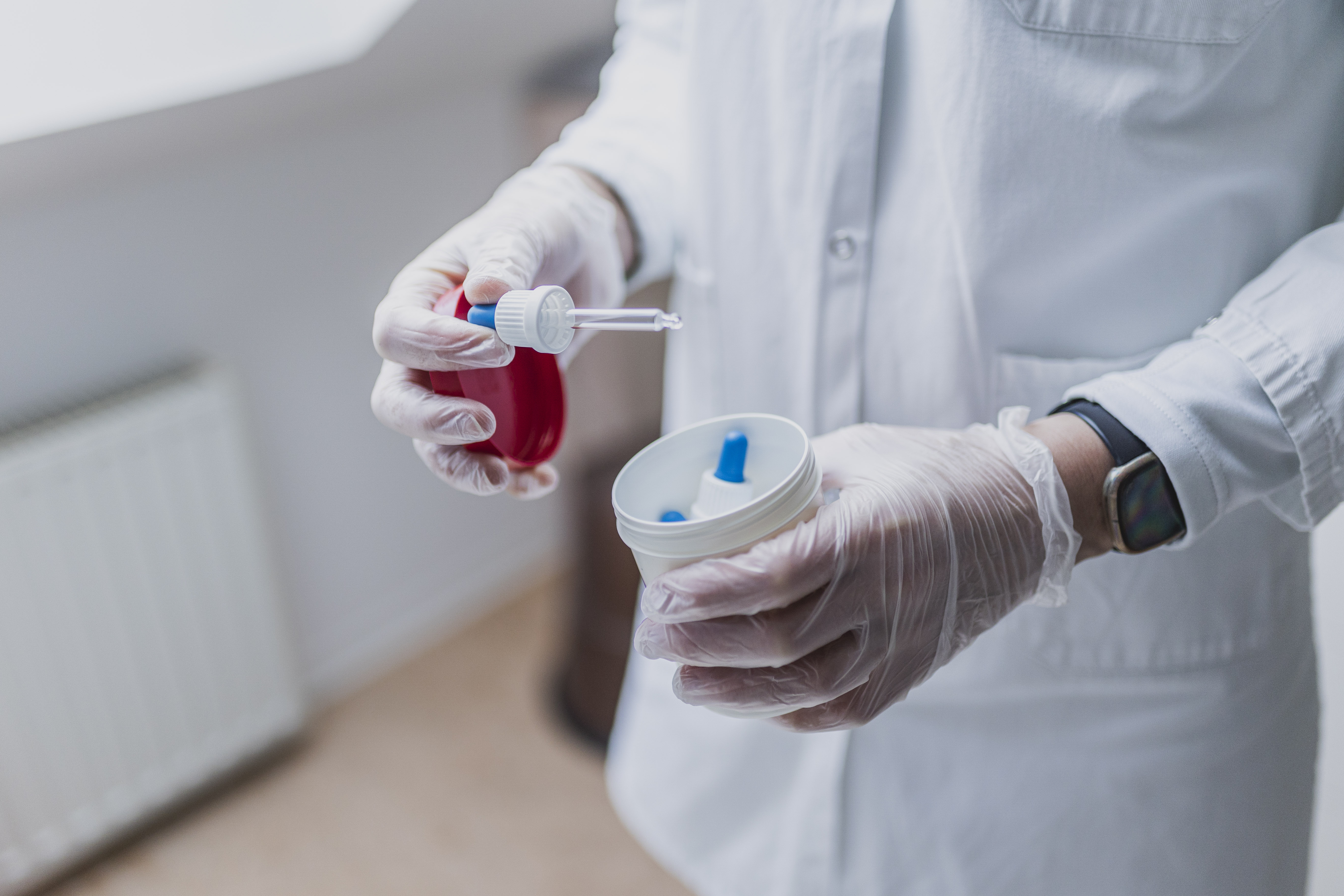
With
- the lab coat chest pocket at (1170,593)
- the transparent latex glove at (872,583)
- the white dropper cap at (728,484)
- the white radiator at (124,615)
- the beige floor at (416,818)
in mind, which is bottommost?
the beige floor at (416,818)

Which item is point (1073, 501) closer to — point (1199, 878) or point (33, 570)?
point (1199, 878)

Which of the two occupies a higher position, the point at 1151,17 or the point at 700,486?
the point at 1151,17

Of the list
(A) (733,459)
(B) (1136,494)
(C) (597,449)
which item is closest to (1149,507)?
(B) (1136,494)

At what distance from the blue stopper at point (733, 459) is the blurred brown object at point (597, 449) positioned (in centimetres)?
112

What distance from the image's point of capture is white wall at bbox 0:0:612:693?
1.36m

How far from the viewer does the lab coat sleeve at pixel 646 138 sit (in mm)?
818

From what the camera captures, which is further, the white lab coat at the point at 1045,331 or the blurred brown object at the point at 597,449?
the blurred brown object at the point at 597,449

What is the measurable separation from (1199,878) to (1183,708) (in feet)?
0.42

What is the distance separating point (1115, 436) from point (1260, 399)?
3.3 inches

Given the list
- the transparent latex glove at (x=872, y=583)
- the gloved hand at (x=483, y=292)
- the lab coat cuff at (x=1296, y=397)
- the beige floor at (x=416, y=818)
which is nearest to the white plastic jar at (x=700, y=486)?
the transparent latex glove at (x=872, y=583)

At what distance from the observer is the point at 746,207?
75 cm

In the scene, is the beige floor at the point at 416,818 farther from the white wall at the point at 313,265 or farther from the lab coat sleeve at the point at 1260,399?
the lab coat sleeve at the point at 1260,399

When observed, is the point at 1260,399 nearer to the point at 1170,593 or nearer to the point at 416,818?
the point at 1170,593

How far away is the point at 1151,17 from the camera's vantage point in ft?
1.94
